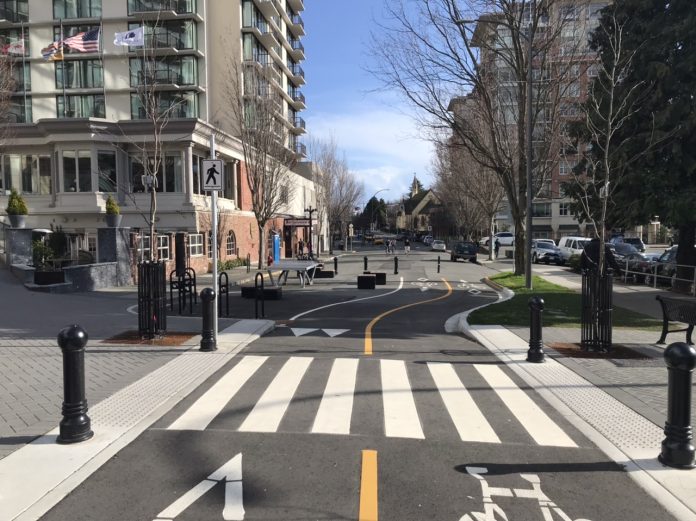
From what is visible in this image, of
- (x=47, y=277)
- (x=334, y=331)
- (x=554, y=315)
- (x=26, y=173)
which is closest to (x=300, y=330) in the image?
(x=334, y=331)

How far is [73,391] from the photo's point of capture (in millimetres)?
5219

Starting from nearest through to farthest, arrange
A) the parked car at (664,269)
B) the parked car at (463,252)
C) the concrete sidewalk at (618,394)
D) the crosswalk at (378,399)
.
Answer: the concrete sidewalk at (618,394), the crosswalk at (378,399), the parked car at (664,269), the parked car at (463,252)

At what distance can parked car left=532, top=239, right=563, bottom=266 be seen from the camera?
40094mm

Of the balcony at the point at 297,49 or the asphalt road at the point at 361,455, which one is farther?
the balcony at the point at 297,49

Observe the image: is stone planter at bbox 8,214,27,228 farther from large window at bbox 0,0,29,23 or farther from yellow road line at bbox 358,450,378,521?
large window at bbox 0,0,29,23

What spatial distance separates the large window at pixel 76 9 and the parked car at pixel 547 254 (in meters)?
40.0

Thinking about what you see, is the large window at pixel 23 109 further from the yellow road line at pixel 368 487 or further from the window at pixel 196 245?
the yellow road line at pixel 368 487

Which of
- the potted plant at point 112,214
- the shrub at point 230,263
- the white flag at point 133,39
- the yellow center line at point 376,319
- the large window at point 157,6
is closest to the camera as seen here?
the yellow center line at point 376,319

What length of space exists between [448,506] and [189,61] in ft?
153

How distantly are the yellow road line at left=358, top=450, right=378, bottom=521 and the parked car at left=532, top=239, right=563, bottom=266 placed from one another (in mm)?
38049

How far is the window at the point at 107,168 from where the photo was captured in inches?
1169

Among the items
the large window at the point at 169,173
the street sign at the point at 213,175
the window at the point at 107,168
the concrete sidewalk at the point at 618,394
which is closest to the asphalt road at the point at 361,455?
the concrete sidewalk at the point at 618,394

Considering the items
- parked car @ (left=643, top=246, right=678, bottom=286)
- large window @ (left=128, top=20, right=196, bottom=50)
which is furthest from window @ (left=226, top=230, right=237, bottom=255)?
parked car @ (left=643, top=246, right=678, bottom=286)

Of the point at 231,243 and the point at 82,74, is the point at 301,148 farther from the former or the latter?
the point at 231,243
